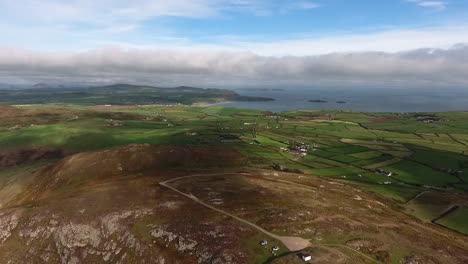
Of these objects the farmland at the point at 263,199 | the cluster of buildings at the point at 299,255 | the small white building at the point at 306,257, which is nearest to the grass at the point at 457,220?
the farmland at the point at 263,199

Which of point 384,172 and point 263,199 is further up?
point 263,199

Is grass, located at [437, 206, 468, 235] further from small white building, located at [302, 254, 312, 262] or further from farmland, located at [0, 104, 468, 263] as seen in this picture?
small white building, located at [302, 254, 312, 262]

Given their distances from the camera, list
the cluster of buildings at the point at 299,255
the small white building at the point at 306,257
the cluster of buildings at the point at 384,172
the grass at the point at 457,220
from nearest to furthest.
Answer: the small white building at the point at 306,257, the cluster of buildings at the point at 299,255, the grass at the point at 457,220, the cluster of buildings at the point at 384,172

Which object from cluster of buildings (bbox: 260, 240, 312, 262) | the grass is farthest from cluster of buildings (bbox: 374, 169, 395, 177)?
cluster of buildings (bbox: 260, 240, 312, 262)

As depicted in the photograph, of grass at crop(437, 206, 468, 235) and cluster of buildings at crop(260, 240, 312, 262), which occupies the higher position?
cluster of buildings at crop(260, 240, 312, 262)

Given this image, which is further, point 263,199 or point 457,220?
point 457,220

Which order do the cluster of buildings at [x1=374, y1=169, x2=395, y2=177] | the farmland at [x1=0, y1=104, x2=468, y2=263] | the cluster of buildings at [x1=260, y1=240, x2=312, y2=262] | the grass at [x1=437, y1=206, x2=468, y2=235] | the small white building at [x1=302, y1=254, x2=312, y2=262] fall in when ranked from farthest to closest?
the cluster of buildings at [x1=374, y1=169, x2=395, y2=177] → the grass at [x1=437, y1=206, x2=468, y2=235] → the farmland at [x1=0, y1=104, x2=468, y2=263] → the cluster of buildings at [x1=260, y1=240, x2=312, y2=262] → the small white building at [x1=302, y1=254, x2=312, y2=262]

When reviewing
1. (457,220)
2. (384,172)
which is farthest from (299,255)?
(384,172)

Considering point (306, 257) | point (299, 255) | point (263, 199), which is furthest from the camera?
point (263, 199)

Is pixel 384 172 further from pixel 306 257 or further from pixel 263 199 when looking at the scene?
pixel 306 257

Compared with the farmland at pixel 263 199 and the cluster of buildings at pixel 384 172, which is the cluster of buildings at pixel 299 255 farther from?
the cluster of buildings at pixel 384 172

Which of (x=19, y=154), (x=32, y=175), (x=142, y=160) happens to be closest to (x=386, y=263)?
(x=142, y=160)

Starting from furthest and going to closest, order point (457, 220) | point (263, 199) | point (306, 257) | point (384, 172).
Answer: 1. point (384, 172)
2. point (457, 220)
3. point (263, 199)
4. point (306, 257)
